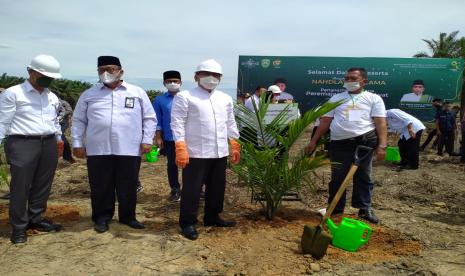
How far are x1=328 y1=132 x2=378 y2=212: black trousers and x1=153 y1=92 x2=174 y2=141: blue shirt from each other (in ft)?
6.73

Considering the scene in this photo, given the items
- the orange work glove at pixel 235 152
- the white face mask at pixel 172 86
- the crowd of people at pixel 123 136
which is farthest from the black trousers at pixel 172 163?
the orange work glove at pixel 235 152

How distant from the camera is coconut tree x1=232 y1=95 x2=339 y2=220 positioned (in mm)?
4367

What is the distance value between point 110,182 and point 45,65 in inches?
51.0

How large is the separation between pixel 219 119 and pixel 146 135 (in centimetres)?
77

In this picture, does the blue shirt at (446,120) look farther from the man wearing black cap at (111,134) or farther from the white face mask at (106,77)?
the white face mask at (106,77)

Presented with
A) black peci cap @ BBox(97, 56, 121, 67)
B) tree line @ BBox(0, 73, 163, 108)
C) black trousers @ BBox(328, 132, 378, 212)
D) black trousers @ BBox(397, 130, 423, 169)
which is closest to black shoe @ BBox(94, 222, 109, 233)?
black peci cap @ BBox(97, 56, 121, 67)

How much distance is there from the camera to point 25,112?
3.87 metres

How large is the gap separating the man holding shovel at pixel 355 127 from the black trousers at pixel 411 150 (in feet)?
14.8

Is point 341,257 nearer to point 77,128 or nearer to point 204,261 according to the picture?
point 204,261

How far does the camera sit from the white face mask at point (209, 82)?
4047mm

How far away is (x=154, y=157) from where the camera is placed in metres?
9.22

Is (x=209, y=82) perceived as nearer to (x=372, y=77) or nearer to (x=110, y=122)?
(x=110, y=122)

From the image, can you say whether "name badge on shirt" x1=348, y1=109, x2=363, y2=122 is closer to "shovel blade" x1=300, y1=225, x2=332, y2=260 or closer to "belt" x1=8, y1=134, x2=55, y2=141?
"shovel blade" x1=300, y1=225, x2=332, y2=260

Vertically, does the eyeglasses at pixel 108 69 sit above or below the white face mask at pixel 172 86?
above
